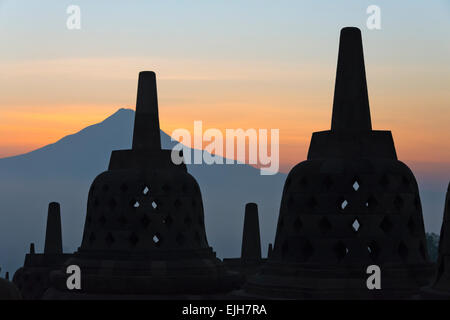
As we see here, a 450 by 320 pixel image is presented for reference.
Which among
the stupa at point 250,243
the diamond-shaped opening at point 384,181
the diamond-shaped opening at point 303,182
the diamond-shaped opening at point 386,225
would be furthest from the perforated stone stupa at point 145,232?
the diamond-shaped opening at point 384,181

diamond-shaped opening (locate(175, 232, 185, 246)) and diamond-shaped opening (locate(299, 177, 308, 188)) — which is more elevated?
diamond-shaped opening (locate(299, 177, 308, 188))

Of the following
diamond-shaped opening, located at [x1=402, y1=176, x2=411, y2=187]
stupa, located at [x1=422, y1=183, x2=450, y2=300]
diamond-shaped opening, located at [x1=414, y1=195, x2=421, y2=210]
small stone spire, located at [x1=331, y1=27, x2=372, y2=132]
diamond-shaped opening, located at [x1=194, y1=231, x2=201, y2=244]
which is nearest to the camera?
stupa, located at [x1=422, y1=183, x2=450, y2=300]

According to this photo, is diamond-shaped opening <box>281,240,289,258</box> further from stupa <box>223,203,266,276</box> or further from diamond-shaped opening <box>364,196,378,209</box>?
stupa <box>223,203,266,276</box>

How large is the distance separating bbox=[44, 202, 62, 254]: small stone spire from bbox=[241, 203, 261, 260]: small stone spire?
926 cm

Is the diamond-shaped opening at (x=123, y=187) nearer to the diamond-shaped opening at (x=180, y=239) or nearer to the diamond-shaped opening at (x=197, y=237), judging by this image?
the diamond-shaped opening at (x=180, y=239)

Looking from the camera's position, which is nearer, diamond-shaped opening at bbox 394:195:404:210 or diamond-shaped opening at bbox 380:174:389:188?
diamond-shaped opening at bbox 380:174:389:188

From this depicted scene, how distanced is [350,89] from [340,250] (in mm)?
4900

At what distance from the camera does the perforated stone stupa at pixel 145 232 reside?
32.4m

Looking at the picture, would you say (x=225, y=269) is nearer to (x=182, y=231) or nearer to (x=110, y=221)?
(x=182, y=231)

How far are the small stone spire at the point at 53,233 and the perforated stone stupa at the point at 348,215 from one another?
18155 millimetres

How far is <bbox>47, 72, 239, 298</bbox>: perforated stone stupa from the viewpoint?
32406 mm

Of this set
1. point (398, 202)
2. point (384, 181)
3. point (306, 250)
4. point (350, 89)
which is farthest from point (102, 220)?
point (398, 202)

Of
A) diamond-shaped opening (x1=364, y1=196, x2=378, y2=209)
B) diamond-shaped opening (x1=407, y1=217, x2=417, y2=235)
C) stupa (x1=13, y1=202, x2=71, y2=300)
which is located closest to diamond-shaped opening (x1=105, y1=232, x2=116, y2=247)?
stupa (x1=13, y1=202, x2=71, y2=300)

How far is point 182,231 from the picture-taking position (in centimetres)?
3356
